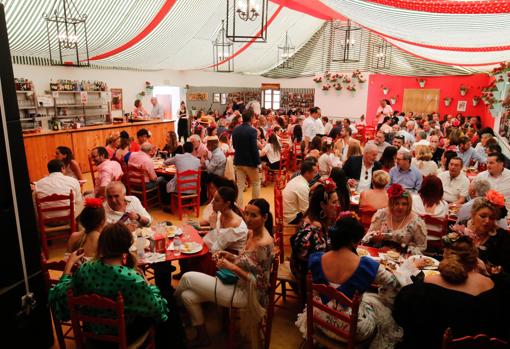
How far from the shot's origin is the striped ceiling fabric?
4.66 meters

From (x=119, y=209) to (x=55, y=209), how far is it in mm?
1225

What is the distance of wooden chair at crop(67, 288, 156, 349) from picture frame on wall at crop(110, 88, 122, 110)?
35.1 feet

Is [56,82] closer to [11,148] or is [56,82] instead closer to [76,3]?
Answer: [76,3]

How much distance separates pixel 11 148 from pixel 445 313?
A: 306cm

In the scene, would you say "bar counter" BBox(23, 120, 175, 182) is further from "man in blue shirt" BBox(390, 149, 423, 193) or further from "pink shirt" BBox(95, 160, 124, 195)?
"man in blue shirt" BBox(390, 149, 423, 193)

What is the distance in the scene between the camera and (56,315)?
2.52m

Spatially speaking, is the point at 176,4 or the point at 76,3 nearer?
the point at 76,3

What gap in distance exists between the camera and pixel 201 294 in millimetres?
3035

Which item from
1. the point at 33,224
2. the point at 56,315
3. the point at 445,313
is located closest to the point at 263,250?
the point at 445,313

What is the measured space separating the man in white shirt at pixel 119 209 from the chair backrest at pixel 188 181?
1.99m

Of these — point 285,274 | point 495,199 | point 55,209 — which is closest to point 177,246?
point 285,274

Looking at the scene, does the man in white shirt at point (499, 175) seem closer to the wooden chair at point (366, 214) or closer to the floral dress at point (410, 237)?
the wooden chair at point (366, 214)

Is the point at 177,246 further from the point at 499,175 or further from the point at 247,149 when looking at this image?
the point at 499,175

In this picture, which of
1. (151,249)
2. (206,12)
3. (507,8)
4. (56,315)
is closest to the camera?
(56,315)
